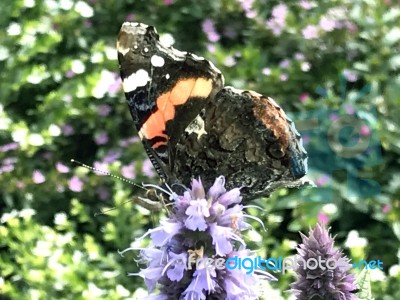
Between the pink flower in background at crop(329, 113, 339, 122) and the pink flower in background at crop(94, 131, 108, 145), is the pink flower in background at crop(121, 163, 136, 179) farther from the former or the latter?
the pink flower in background at crop(329, 113, 339, 122)

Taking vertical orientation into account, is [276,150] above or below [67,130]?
above

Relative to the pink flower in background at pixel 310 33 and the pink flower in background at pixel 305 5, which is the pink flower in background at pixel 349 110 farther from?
the pink flower in background at pixel 305 5

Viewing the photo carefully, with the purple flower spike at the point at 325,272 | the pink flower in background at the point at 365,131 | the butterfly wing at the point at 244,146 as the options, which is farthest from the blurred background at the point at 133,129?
the purple flower spike at the point at 325,272

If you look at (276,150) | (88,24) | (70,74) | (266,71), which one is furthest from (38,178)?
(276,150)

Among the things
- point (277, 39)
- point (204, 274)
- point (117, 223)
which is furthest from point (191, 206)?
point (277, 39)

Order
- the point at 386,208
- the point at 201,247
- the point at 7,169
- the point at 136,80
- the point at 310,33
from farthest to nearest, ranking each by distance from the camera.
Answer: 1. the point at 310,33
2. the point at 7,169
3. the point at 386,208
4. the point at 136,80
5. the point at 201,247

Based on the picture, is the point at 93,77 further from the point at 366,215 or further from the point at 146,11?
the point at 366,215

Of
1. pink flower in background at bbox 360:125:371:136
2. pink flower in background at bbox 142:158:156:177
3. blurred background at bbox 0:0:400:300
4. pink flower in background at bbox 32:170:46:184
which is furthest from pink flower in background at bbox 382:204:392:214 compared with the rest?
pink flower in background at bbox 32:170:46:184

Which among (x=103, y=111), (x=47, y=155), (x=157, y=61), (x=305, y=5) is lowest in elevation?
(x=47, y=155)

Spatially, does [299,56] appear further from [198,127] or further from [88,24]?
[198,127]
